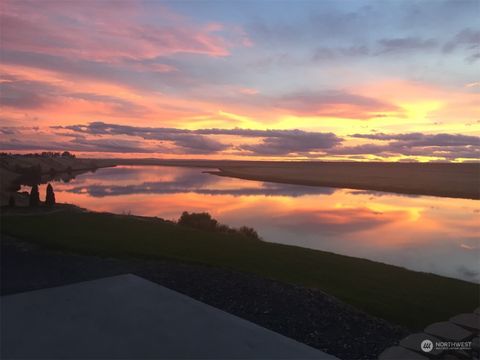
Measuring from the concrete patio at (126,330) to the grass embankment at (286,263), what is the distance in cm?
308

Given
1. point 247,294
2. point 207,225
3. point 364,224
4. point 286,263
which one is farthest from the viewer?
point 364,224

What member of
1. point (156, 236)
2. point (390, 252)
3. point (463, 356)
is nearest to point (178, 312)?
point (463, 356)

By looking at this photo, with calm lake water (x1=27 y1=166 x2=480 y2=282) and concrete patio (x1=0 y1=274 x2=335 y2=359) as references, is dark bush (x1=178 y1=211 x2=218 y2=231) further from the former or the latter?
concrete patio (x1=0 y1=274 x2=335 y2=359)

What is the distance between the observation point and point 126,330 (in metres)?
5.38

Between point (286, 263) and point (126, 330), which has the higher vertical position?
point (126, 330)

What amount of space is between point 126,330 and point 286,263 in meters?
6.47

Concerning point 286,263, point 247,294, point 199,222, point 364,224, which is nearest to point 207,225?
point 199,222

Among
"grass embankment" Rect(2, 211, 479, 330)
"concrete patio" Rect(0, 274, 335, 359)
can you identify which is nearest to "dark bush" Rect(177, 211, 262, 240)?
"grass embankment" Rect(2, 211, 479, 330)

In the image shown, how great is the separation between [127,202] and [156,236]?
2175 cm

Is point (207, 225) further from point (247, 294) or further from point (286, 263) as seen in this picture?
point (247, 294)

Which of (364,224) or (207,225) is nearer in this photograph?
(207,225)

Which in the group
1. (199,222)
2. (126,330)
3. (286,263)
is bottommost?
(199,222)

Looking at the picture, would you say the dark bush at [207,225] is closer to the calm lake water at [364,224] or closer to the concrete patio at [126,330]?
the calm lake water at [364,224]

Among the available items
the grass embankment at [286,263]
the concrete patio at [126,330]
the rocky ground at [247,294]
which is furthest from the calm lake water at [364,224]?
the concrete patio at [126,330]
